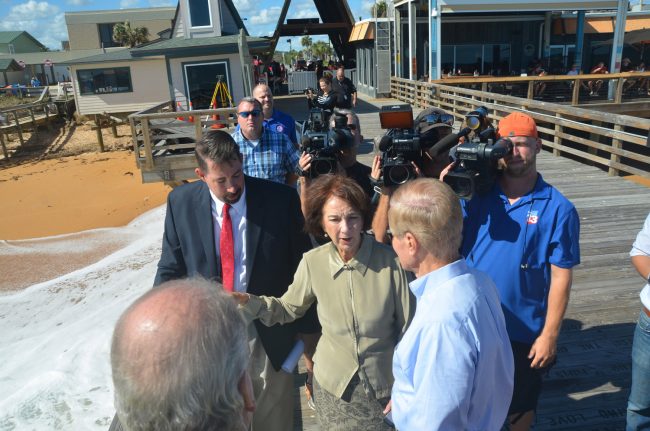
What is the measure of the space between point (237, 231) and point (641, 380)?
1.89 m

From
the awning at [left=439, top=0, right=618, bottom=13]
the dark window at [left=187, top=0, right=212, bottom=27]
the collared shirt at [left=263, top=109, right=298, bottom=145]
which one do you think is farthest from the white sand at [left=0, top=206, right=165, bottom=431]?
the awning at [left=439, top=0, right=618, bottom=13]

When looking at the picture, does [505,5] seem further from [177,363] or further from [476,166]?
[177,363]

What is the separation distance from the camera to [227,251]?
243 centimetres

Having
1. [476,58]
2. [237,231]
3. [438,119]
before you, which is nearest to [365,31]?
[476,58]

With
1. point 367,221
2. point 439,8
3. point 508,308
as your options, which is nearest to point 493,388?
point 508,308

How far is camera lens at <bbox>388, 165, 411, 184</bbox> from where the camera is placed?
2.42 m

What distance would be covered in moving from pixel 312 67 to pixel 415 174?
2474 centimetres

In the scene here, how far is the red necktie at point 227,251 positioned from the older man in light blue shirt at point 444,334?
1.03m

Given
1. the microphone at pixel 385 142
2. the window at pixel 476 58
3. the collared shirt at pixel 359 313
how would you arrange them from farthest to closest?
the window at pixel 476 58 < the microphone at pixel 385 142 < the collared shirt at pixel 359 313

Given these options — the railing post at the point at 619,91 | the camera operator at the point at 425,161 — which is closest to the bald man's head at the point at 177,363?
the camera operator at the point at 425,161

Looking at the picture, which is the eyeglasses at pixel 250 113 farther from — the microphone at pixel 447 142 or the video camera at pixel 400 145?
the microphone at pixel 447 142

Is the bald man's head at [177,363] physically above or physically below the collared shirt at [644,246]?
above

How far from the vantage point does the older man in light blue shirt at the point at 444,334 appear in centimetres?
143

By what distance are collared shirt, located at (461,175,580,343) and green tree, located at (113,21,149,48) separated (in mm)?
43887
